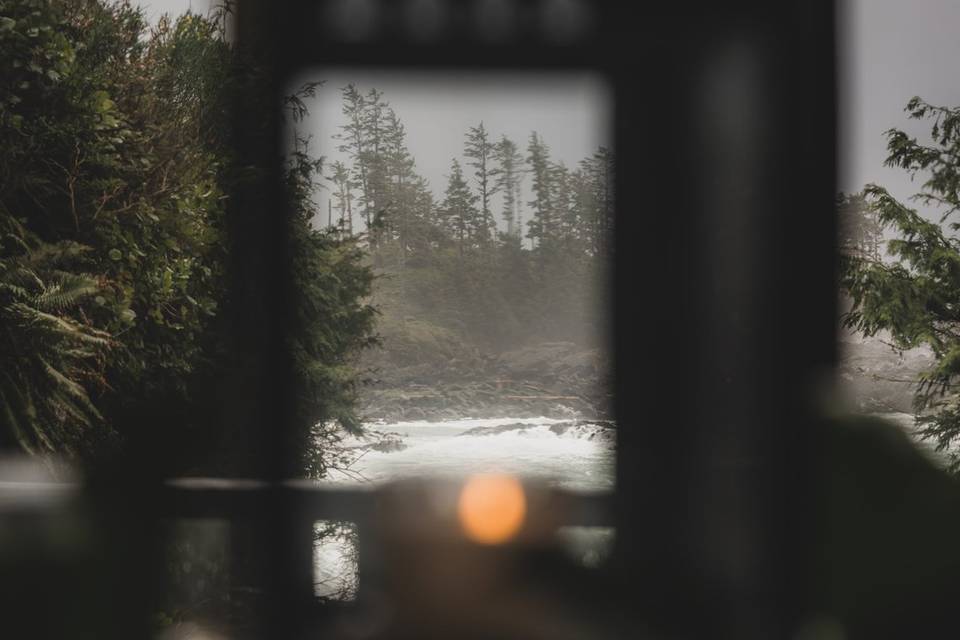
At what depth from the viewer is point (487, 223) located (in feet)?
14.1

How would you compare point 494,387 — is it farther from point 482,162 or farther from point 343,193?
point 343,193

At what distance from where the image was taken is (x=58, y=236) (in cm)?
330

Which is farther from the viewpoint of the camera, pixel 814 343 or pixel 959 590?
pixel 814 343

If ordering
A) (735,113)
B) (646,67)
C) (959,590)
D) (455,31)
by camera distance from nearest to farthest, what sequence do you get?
(959,590), (455,31), (646,67), (735,113)

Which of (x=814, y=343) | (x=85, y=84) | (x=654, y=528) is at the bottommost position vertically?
(x=654, y=528)

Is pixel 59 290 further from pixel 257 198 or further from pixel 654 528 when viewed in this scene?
pixel 654 528

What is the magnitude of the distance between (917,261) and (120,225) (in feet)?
14.3

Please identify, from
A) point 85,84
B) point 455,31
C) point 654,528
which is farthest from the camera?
point 85,84

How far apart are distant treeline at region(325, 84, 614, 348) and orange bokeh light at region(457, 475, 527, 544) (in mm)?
3780

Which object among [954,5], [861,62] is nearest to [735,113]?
[861,62]

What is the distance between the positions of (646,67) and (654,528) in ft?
4.03

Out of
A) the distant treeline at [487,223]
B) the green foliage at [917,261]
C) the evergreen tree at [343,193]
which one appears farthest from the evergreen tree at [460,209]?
the green foliage at [917,261]

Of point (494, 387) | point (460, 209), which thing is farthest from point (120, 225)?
point (494, 387)

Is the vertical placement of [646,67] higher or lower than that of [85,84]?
lower
